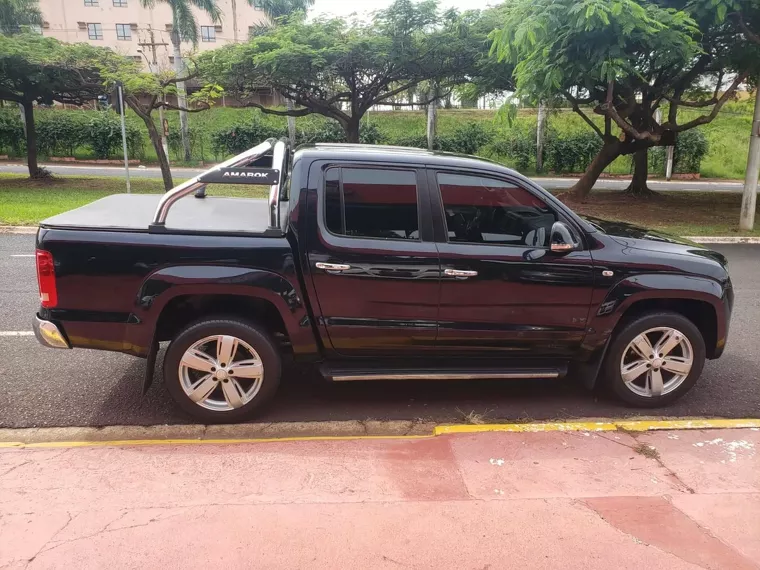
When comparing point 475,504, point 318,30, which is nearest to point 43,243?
point 475,504

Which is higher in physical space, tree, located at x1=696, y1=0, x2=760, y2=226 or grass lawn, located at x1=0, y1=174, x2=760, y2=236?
tree, located at x1=696, y1=0, x2=760, y2=226

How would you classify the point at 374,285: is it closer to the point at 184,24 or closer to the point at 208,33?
the point at 184,24

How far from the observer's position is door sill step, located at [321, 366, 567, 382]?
3932 mm

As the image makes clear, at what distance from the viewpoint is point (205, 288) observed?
3715mm

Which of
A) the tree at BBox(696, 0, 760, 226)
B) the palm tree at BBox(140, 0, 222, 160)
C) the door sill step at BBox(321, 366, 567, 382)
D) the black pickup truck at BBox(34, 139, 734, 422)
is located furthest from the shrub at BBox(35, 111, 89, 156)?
the door sill step at BBox(321, 366, 567, 382)

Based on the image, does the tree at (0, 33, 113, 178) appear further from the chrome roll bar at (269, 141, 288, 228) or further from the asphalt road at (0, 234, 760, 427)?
the chrome roll bar at (269, 141, 288, 228)

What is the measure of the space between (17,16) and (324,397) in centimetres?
4777

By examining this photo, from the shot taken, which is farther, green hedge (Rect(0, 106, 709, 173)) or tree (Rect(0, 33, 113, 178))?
green hedge (Rect(0, 106, 709, 173))

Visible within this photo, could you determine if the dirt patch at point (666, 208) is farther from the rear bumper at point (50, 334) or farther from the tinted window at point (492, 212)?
the rear bumper at point (50, 334)

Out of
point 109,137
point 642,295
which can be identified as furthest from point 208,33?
point 642,295

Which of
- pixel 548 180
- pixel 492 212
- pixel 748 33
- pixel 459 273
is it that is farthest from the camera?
pixel 548 180

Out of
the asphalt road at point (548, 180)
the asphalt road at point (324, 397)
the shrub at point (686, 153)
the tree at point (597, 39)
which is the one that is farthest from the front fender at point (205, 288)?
the shrub at point (686, 153)

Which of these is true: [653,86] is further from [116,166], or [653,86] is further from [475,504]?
[116,166]

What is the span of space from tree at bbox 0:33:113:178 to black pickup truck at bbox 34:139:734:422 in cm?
1646
